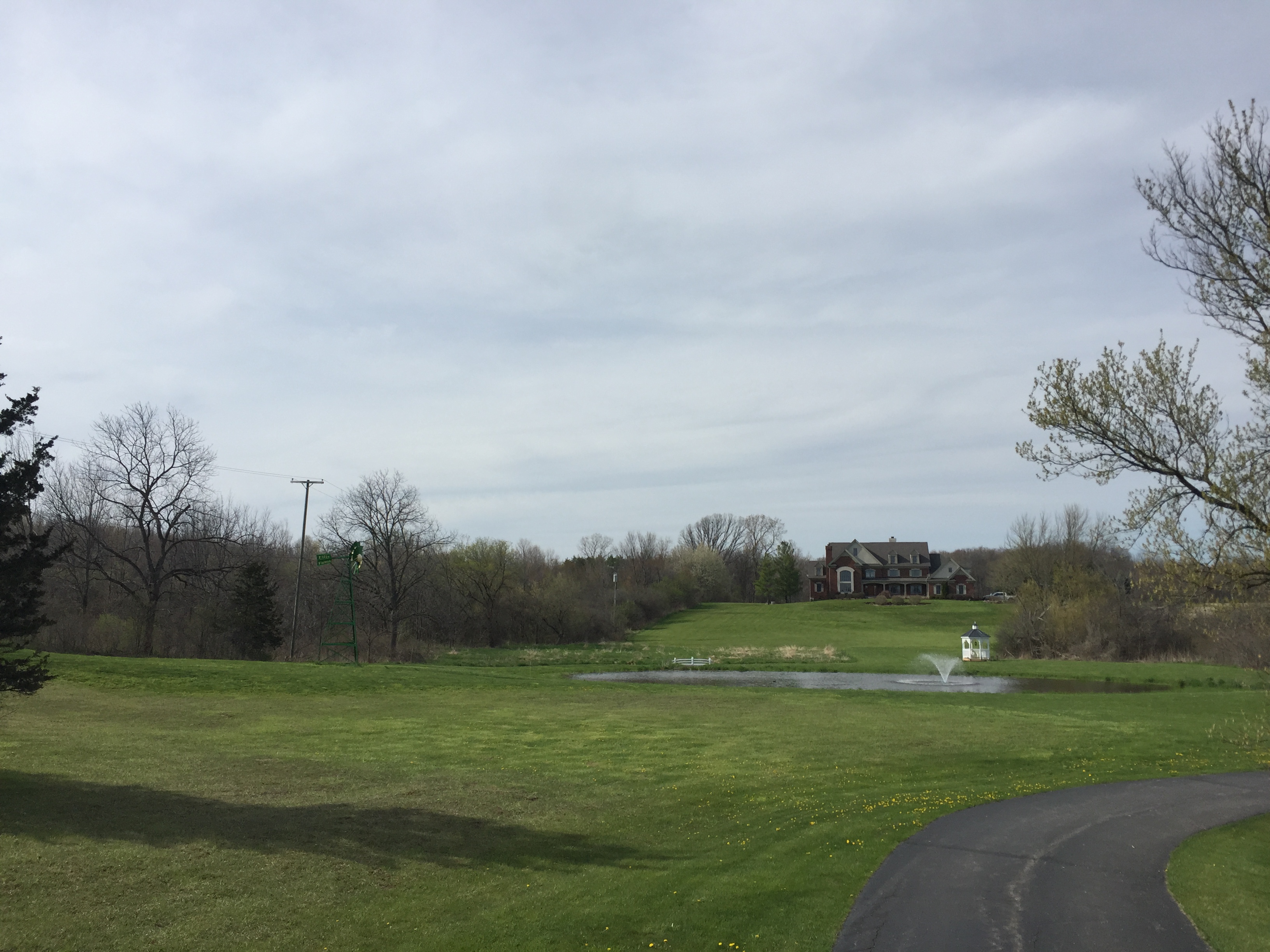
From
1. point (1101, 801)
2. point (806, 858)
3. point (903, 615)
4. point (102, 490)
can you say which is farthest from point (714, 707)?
point (903, 615)

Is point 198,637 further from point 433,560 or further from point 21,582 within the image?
point 21,582

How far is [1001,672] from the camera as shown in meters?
44.6

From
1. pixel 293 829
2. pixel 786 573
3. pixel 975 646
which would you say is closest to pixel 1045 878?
pixel 293 829

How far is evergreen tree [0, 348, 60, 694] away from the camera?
13156 mm

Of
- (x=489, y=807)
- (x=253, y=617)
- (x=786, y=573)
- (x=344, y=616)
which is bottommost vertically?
(x=489, y=807)

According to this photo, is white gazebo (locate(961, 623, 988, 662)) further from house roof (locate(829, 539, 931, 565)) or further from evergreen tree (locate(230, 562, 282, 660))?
house roof (locate(829, 539, 931, 565))

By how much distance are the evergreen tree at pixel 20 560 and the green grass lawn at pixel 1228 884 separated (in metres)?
15.6

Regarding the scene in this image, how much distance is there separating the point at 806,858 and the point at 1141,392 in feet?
24.6

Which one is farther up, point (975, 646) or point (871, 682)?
point (975, 646)

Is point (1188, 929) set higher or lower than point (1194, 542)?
lower

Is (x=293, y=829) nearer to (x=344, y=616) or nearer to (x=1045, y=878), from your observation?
(x=1045, y=878)

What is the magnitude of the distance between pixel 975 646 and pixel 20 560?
5016 centimetres

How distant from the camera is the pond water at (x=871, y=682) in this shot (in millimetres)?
36062

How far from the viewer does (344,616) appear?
62.9m
